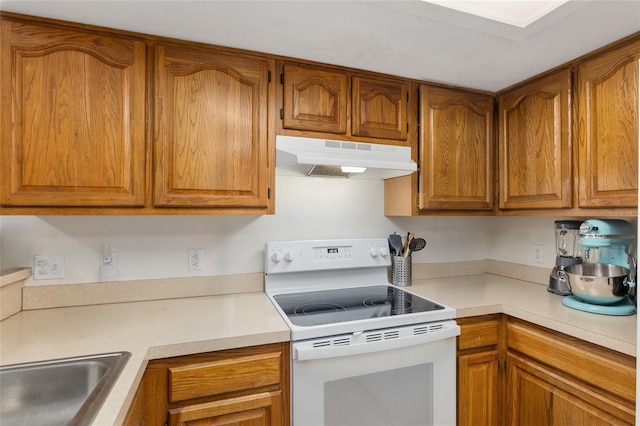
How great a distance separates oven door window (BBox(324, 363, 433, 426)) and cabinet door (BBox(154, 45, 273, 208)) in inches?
33.7

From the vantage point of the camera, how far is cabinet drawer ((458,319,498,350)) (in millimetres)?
1525

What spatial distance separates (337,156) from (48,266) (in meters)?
1.38

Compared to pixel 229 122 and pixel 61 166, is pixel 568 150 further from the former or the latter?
pixel 61 166

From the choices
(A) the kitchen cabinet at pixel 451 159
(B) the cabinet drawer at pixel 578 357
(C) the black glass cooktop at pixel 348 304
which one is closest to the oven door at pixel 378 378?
(C) the black glass cooktop at pixel 348 304

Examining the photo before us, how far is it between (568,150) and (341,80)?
115cm

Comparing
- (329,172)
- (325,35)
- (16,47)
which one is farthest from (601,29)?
(16,47)

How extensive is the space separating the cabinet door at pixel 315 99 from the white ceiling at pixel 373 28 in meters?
0.07

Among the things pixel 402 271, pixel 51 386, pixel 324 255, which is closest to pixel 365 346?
pixel 324 255

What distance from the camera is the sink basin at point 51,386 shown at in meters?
0.93

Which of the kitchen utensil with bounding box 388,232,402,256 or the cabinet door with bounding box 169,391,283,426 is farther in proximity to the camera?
the kitchen utensil with bounding box 388,232,402,256

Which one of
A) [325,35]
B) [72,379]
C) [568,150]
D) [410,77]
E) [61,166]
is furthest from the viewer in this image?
[410,77]

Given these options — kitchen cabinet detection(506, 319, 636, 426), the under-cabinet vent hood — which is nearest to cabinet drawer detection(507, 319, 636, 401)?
kitchen cabinet detection(506, 319, 636, 426)

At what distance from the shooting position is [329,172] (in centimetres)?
183

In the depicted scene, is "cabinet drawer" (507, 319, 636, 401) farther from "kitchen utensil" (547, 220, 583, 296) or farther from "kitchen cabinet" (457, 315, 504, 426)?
"kitchen utensil" (547, 220, 583, 296)
